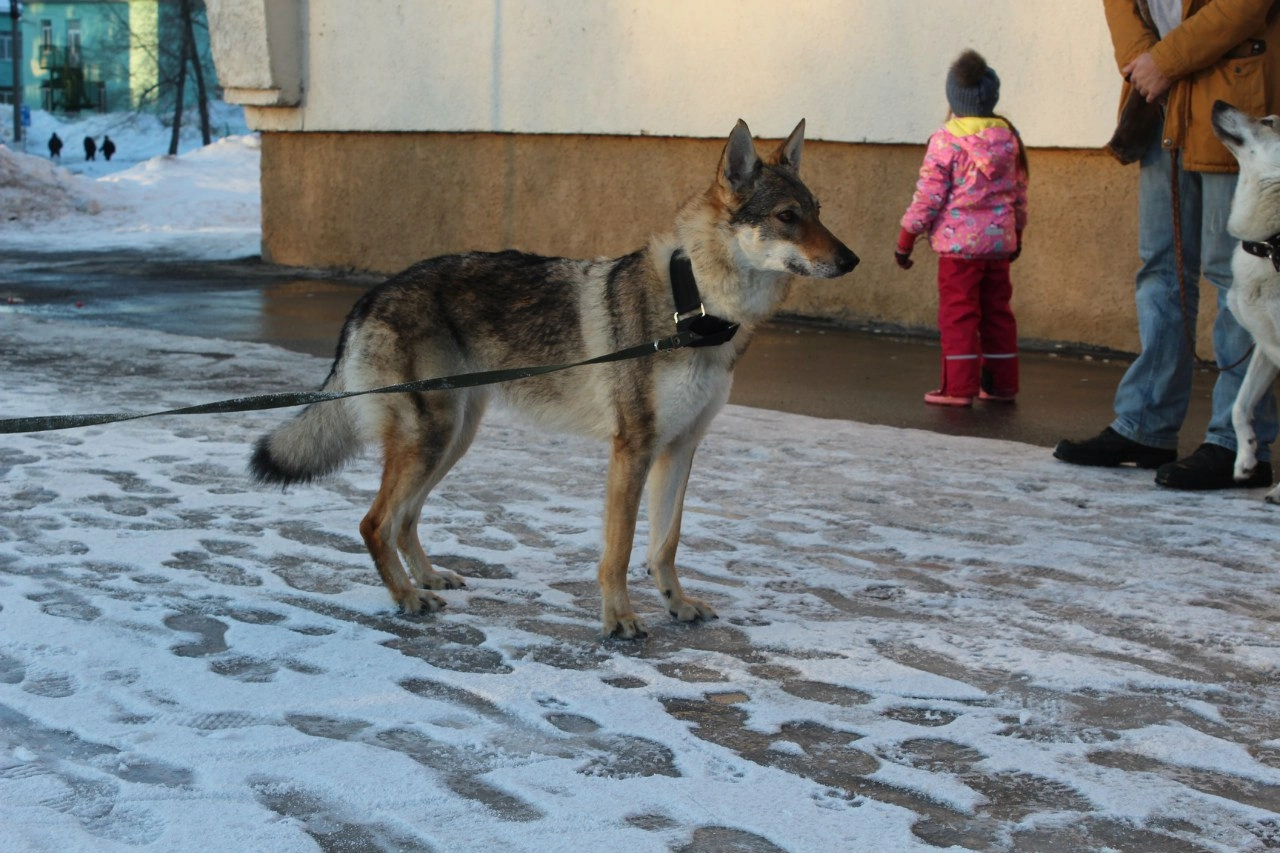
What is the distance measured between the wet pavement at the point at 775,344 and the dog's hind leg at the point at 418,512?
134 inches

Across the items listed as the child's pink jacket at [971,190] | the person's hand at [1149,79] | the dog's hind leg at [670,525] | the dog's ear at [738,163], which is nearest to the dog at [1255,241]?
the person's hand at [1149,79]

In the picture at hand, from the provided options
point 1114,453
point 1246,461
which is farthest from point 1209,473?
point 1114,453

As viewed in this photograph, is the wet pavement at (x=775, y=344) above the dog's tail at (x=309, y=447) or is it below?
below

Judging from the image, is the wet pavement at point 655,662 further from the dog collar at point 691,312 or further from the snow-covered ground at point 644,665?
the dog collar at point 691,312

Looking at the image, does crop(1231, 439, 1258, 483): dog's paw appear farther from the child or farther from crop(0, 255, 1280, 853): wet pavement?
the child

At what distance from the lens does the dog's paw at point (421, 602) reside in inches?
172

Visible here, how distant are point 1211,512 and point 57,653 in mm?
4216

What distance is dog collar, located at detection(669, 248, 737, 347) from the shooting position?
4.16 m

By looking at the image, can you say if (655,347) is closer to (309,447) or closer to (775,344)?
(309,447)

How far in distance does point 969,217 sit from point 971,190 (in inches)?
5.7

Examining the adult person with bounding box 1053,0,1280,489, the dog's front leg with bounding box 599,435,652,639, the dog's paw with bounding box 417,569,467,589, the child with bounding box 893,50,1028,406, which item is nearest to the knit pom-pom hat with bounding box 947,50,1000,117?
the child with bounding box 893,50,1028,406

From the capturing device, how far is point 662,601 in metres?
4.46

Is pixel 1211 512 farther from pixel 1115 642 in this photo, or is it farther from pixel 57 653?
pixel 57 653

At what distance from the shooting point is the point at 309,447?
446 centimetres
